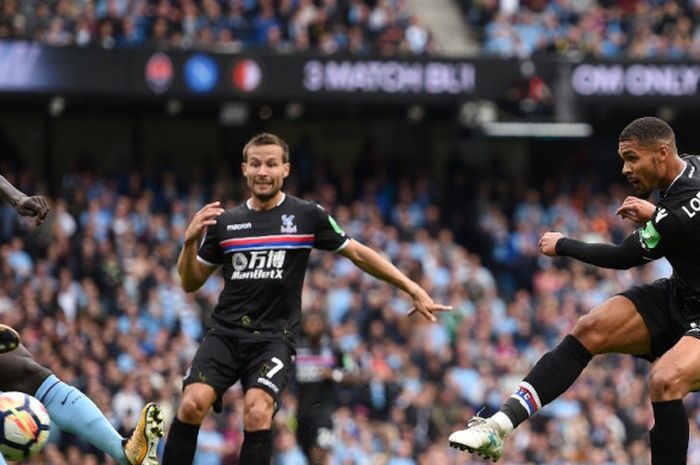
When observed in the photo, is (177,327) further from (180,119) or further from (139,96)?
(180,119)

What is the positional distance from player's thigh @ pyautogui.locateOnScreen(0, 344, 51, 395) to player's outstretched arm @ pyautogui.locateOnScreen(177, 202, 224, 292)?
104 centimetres

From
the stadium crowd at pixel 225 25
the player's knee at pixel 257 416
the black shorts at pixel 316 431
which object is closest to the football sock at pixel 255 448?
the player's knee at pixel 257 416

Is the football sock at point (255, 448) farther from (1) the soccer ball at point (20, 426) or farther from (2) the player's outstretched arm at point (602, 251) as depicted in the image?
(2) the player's outstretched arm at point (602, 251)

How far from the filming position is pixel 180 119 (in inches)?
951

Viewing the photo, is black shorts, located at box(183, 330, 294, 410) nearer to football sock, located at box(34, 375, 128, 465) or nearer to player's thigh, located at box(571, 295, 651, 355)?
football sock, located at box(34, 375, 128, 465)

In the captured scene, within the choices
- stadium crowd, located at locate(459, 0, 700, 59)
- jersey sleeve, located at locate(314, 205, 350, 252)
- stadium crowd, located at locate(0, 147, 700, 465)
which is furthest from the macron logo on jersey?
stadium crowd, located at locate(459, 0, 700, 59)

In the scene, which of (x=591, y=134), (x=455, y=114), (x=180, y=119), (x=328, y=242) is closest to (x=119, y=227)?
(x=180, y=119)

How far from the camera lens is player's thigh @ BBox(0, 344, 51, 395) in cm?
916

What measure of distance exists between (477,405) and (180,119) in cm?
785

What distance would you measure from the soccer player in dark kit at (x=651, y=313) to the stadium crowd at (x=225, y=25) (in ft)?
41.3

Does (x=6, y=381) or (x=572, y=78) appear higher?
(x=572, y=78)

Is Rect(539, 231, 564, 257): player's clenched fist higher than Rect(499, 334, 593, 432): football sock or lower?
higher

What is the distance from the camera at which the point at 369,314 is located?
63.4ft

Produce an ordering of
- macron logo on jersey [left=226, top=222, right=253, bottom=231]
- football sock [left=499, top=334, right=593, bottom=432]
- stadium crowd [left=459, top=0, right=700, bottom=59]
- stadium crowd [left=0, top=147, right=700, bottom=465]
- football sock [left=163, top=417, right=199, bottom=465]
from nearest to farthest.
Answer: football sock [left=499, top=334, right=593, bottom=432], football sock [left=163, top=417, right=199, bottom=465], macron logo on jersey [left=226, top=222, right=253, bottom=231], stadium crowd [left=0, top=147, right=700, bottom=465], stadium crowd [left=459, top=0, right=700, bottom=59]
